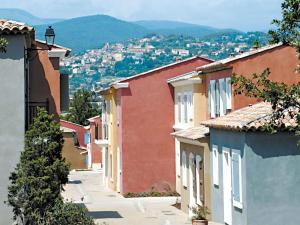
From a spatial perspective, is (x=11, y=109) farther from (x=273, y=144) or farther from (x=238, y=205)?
(x=273, y=144)

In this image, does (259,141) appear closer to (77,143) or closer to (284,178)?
(284,178)

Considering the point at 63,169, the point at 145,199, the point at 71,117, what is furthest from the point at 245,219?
the point at 71,117

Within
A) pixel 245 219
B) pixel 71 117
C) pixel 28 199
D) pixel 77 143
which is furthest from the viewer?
pixel 71 117

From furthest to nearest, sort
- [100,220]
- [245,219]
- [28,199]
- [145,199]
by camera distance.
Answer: [145,199] < [100,220] < [245,219] < [28,199]

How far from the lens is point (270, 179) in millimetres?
24375

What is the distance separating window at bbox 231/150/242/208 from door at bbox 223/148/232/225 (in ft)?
2.67

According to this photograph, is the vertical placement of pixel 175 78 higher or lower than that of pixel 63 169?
higher

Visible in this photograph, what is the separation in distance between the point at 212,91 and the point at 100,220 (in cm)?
759

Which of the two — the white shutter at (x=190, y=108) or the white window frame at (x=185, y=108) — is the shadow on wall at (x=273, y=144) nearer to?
the white shutter at (x=190, y=108)

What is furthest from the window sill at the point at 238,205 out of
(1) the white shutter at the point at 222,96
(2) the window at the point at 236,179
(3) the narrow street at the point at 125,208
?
(1) the white shutter at the point at 222,96

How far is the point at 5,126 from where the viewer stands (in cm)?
2359

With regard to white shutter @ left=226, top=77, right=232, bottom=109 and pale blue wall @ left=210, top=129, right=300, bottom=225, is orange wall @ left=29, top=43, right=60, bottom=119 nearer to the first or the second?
pale blue wall @ left=210, top=129, right=300, bottom=225

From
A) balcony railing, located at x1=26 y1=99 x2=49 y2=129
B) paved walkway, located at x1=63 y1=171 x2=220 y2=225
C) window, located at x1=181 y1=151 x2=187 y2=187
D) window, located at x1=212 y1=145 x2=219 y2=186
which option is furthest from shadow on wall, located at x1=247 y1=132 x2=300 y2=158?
window, located at x1=181 y1=151 x2=187 y2=187

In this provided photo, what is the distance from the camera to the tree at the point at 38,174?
22188mm
